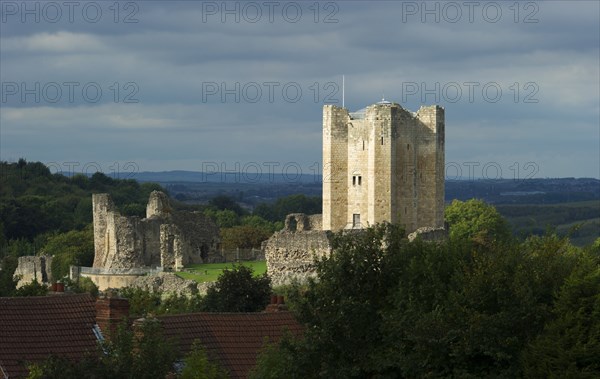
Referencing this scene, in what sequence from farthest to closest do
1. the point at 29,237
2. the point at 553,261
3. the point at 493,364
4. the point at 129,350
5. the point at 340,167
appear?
the point at 29,237, the point at 340,167, the point at 553,261, the point at 493,364, the point at 129,350

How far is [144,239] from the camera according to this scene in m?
62.8

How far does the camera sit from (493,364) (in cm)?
2742

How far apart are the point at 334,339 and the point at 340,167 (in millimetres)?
33526

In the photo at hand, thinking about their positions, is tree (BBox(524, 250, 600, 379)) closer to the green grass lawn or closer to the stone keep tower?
the green grass lawn

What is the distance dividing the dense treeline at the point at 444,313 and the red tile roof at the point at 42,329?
3.35 m

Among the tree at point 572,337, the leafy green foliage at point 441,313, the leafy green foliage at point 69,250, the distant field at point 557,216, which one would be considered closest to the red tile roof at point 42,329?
the leafy green foliage at point 441,313

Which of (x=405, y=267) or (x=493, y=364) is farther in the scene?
(x=405, y=267)

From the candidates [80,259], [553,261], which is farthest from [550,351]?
[80,259]

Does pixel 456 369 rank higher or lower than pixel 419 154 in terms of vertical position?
lower

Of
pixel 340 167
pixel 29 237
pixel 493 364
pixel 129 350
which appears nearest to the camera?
pixel 129 350

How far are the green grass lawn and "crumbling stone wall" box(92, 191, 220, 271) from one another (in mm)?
719

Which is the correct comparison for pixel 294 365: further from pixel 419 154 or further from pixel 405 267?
pixel 419 154

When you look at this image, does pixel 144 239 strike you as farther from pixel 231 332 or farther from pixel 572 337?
pixel 572 337

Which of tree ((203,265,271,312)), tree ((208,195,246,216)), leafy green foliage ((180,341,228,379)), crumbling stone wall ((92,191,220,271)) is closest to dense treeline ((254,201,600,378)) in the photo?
leafy green foliage ((180,341,228,379))
